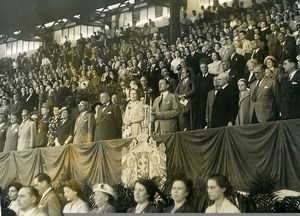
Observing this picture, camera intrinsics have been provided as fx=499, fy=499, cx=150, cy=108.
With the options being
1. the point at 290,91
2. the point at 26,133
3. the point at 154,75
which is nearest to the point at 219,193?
the point at 290,91

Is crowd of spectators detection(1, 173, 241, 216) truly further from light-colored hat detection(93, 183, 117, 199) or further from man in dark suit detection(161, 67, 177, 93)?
man in dark suit detection(161, 67, 177, 93)

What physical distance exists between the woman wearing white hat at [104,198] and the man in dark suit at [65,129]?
0.77 meters

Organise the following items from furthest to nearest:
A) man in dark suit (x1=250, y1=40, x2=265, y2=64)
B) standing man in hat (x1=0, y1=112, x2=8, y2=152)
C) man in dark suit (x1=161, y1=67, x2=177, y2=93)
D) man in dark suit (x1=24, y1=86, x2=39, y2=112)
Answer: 1. standing man in hat (x1=0, y1=112, x2=8, y2=152)
2. man in dark suit (x1=24, y1=86, x2=39, y2=112)
3. man in dark suit (x1=161, y1=67, x2=177, y2=93)
4. man in dark suit (x1=250, y1=40, x2=265, y2=64)

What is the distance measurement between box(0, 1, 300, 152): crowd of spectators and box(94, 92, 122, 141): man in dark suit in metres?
0.01

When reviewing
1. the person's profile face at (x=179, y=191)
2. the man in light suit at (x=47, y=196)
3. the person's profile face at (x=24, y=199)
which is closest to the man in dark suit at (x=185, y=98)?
the person's profile face at (x=179, y=191)

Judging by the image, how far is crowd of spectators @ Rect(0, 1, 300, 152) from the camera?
458 centimetres

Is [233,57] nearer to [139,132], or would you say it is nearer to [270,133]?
[270,133]

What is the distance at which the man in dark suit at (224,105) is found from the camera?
474cm

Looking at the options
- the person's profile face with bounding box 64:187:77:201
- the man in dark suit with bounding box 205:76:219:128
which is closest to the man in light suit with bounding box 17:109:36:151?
the person's profile face with bounding box 64:187:77:201

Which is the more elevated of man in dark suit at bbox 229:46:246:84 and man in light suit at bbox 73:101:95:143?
man in dark suit at bbox 229:46:246:84

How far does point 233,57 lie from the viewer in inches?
189

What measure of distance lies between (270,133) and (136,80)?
1685mm

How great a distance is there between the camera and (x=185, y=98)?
5094 millimetres

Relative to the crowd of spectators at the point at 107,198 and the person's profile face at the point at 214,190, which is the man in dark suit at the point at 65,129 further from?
the person's profile face at the point at 214,190
